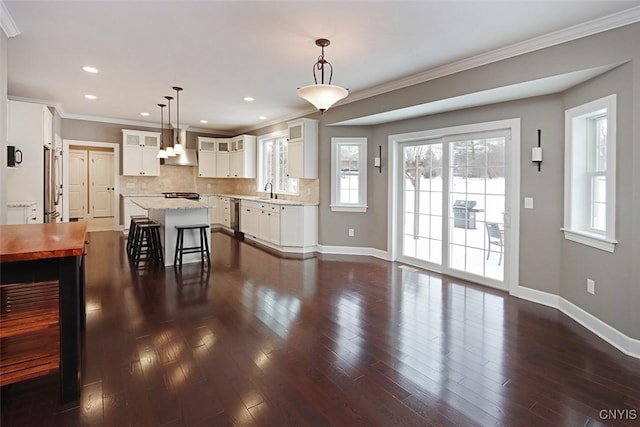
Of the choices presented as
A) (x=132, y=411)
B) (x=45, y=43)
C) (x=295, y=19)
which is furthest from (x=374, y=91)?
(x=132, y=411)

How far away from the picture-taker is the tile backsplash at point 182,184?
8539 mm

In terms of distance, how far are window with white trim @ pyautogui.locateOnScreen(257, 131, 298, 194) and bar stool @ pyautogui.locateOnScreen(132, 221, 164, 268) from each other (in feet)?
9.30

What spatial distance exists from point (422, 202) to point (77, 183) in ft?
32.6

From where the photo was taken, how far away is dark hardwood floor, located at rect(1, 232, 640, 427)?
1955 mm

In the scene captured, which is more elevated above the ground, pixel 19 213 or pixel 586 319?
pixel 19 213

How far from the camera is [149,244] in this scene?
19.1ft

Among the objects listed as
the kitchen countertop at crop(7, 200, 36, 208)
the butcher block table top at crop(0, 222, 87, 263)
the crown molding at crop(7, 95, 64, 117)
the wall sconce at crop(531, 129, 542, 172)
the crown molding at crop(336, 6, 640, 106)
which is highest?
the crown molding at crop(7, 95, 64, 117)

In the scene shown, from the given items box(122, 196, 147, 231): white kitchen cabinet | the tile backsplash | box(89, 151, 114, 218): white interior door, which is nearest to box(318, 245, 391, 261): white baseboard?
the tile backsplash

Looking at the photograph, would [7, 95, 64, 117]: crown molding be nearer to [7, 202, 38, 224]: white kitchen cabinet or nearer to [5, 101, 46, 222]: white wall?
[5, 101, 46, 222]: white wall

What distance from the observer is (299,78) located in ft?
15.3

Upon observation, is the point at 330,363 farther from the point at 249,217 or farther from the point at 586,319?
the point at 249,217

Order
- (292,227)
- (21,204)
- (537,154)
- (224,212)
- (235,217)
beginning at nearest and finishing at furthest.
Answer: (537,154) < (21,204) < (292,227) < (235,217) < (224,212)

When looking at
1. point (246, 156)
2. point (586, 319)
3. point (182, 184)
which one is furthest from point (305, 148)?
point (586, 319)

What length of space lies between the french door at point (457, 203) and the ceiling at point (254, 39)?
2.25ft
